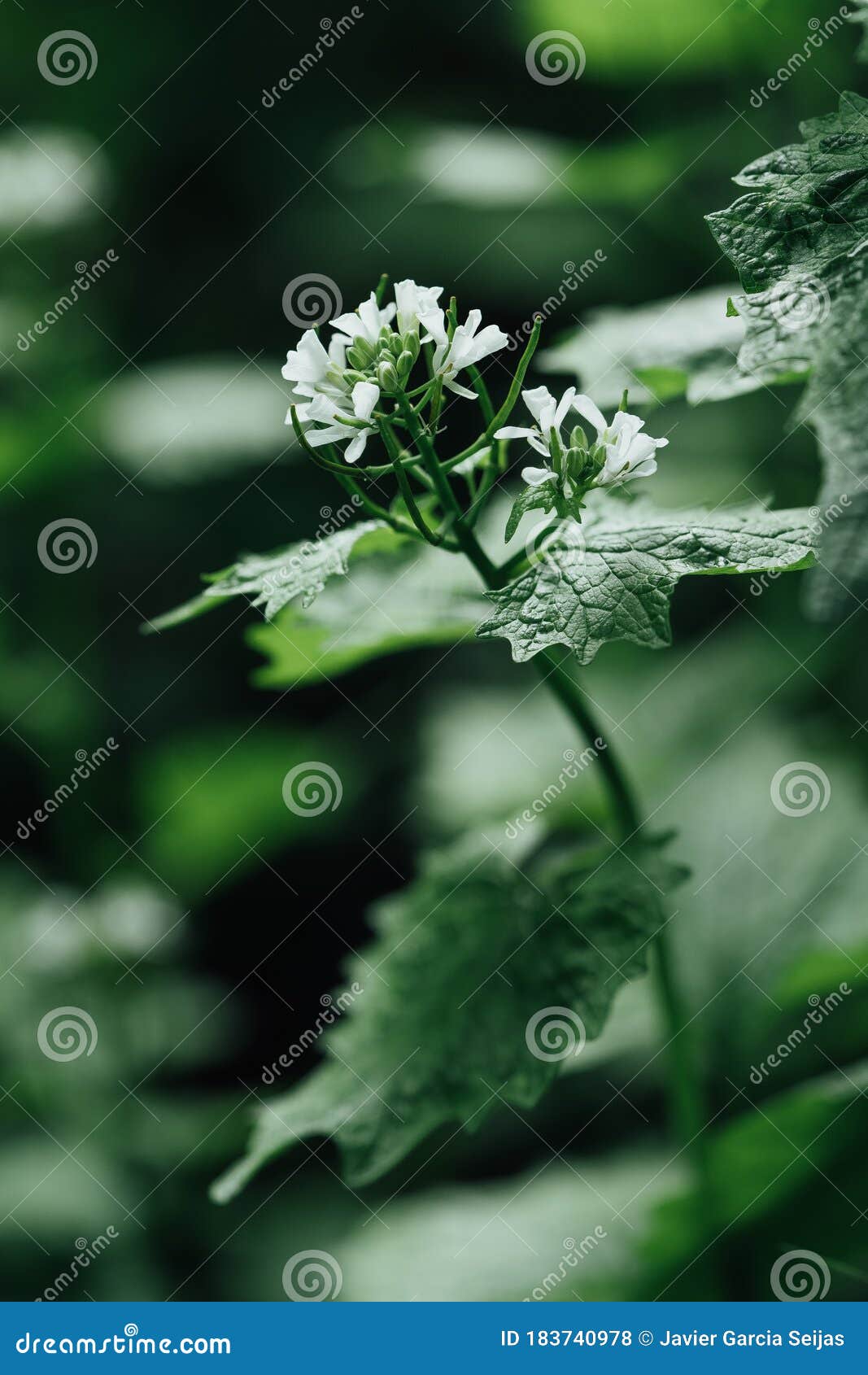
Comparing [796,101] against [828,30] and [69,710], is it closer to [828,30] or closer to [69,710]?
[828,30]

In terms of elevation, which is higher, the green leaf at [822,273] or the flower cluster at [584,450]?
the green leaf at [822,273]

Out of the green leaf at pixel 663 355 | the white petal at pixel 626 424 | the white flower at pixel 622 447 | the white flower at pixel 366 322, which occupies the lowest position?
the white flower at pixel 366 322

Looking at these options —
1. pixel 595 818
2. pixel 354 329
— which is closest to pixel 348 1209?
pixel 595 818

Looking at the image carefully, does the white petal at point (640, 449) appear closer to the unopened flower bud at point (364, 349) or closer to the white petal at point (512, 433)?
the white petal at point (512, 433)

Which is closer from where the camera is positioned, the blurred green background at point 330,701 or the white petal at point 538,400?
the white petal at point 538,400

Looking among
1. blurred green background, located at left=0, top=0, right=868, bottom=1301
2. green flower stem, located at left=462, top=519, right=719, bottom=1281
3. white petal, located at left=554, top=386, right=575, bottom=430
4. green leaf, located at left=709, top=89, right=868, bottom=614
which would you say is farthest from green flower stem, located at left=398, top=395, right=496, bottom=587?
blurred green background, located at left=0, top=0, right=868, bottom=1301

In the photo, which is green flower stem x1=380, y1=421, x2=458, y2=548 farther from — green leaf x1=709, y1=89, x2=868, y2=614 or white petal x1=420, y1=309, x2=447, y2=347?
green leaf x1=709, y1=89, x2=868, y2=614

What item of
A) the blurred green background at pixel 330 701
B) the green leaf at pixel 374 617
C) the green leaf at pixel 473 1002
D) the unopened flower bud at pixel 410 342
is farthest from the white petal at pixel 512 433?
the blurred green background at pixel 330 701

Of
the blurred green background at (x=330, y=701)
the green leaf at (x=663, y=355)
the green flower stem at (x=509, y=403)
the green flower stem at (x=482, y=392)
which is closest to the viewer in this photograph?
the green flower stem at (x=509, y=403)
